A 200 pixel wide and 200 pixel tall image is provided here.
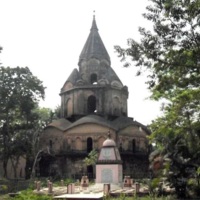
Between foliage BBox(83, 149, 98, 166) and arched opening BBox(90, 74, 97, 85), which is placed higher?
arched opening BBox(90, 74, 97, 85)

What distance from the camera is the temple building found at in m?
35.2

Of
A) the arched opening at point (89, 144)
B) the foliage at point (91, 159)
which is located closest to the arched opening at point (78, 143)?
the arched opening at point (89, 144)

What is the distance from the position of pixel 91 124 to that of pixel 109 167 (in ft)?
36.1

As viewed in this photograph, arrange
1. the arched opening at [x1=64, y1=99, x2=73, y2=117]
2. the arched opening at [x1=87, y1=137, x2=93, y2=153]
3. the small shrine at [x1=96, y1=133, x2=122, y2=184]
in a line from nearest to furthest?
the small shrine at [x1=96, y1=133, x2=122, y2=184] → the arched opening at [x1=87, y1=137, x2=93, y2=153] → the arched opening at [x1=64, y1=99, x2=73, y2=117]

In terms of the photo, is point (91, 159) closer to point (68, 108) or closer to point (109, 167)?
point (109, 167)

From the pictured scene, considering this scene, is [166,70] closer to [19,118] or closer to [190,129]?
[190,129]

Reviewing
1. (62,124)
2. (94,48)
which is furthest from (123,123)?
(94,48)

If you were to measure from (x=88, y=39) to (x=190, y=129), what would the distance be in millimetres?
29906

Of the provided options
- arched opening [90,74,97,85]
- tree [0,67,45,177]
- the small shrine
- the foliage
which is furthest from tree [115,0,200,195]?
arched opening [90,74,97,85]

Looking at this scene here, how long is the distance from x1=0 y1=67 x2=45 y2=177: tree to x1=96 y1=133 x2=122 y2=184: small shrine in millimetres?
11570

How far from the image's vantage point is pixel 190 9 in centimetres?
1082

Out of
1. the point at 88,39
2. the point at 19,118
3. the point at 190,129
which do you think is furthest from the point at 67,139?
the point at 190,129

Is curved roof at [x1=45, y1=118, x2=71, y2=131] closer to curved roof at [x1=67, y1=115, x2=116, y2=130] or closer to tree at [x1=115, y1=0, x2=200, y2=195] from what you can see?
curved roof at [x1=67, y1=115, x2=116, y2=130]

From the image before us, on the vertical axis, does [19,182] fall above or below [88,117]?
below
